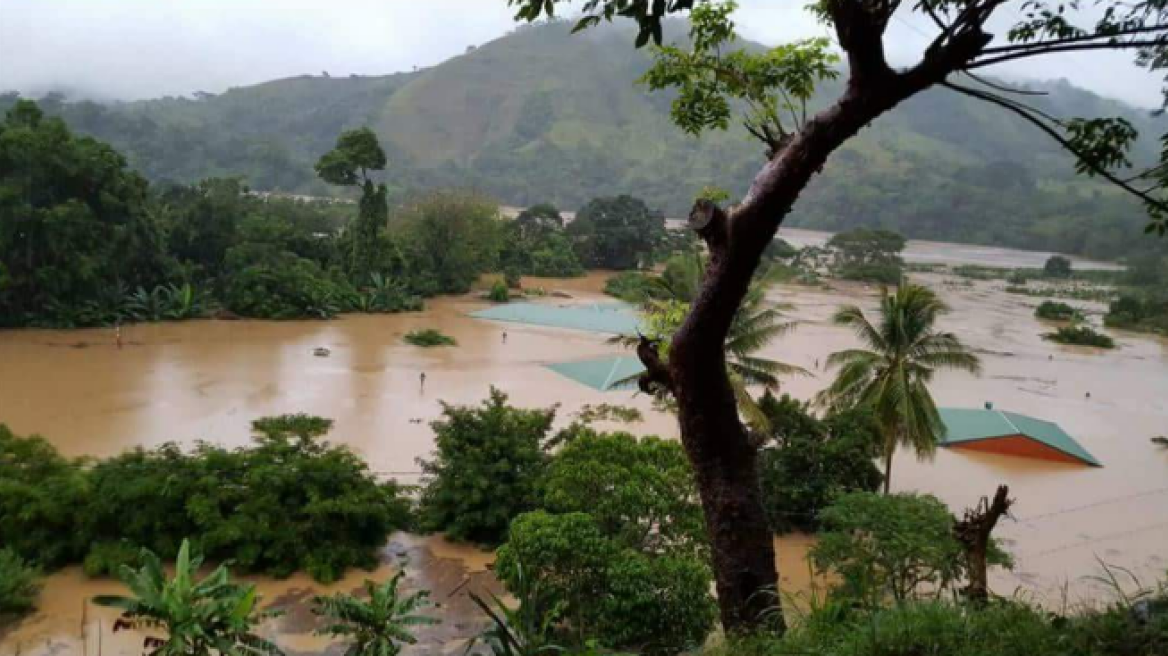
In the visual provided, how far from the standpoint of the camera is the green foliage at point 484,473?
35.8 ft

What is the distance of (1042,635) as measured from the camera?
2.91 meters

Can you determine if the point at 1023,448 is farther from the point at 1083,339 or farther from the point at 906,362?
the point at 1083,339

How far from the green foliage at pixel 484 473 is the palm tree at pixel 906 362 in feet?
18.3

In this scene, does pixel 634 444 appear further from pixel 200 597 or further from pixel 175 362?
pixel 175 362

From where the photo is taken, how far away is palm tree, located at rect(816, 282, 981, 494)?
12.4 meters

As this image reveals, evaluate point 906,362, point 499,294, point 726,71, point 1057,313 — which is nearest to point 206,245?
point 499,294

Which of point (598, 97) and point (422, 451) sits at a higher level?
point (598, 97)

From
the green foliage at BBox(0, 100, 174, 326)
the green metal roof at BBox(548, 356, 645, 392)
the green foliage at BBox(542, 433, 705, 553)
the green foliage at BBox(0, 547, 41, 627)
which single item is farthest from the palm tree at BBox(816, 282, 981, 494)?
the green foliage at BBox(0, 100, 174, 326)

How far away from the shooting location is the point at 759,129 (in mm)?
3412

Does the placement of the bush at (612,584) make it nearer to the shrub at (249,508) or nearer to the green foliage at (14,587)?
the shrub at (249,508)

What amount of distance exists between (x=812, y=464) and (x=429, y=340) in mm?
15803

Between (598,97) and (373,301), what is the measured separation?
10731cm

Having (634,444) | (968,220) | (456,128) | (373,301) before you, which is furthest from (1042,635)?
(456,128)

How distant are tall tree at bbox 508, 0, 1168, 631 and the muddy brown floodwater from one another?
4.62 metres
